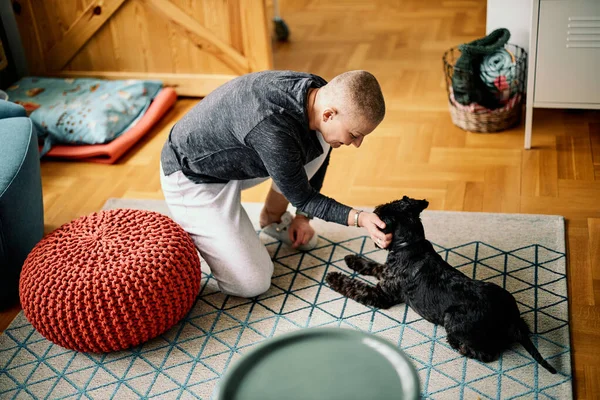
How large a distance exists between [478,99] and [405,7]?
1.66 meters

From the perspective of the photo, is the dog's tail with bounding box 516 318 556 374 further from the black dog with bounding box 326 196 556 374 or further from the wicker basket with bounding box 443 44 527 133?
the wicker basket with bounding box 443 44 527 133

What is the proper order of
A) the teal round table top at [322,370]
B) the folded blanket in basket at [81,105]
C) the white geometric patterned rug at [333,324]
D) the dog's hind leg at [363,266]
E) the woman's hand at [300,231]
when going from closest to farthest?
1. the teal round table top at [322,370]
2. the white geometric patterned rug at [333,324]
3. the dog's hind leg at [363,266]
4. the woman's hand at [300,231]
5. the folded blanket in basket at [81,105]

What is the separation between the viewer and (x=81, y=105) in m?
3.39

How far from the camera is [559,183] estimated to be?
9.09 feet

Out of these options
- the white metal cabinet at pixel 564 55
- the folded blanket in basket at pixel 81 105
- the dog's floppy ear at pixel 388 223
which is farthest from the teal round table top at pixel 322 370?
the folded blanket in basket at pixel 81 105

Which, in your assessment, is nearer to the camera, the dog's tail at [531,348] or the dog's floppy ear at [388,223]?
the dog's tail at [531,348]

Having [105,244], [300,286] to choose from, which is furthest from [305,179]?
[105,244]

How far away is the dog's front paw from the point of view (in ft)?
7.63

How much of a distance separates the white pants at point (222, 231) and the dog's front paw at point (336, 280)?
0.66 feet

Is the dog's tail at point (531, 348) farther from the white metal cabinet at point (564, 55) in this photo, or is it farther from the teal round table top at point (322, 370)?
the white metal cabinet at point (564, 55)

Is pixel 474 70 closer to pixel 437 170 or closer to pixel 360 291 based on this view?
pixel 437 170

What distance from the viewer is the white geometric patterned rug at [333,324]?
6.51 ft

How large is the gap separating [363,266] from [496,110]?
3.69 ft

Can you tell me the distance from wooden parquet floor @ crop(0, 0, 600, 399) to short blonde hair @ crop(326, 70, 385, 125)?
0.91 metres
